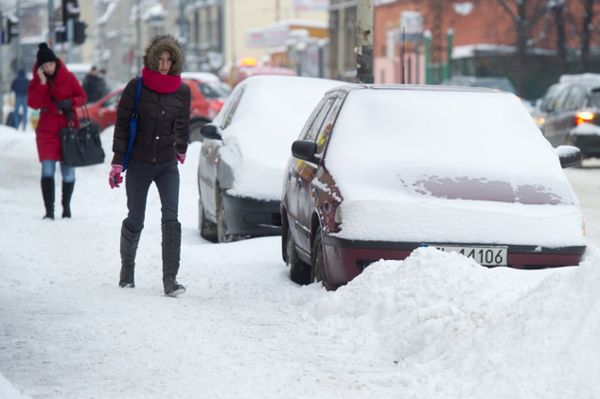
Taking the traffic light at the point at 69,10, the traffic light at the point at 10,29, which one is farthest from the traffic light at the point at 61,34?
the traffic light at the point at 10,29

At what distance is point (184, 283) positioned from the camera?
985 cm

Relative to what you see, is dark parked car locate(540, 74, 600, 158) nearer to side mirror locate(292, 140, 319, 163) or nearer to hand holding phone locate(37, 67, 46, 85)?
hand holding phone locate(37, 67, 46, 85)

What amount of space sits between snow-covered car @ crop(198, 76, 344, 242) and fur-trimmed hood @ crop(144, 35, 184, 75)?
103 inches

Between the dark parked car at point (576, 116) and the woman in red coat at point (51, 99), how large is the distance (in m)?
12.5

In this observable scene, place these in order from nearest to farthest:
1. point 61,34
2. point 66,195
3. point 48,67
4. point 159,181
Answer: point 159,181 → point 48,67 → point 66,195 → point 61,34

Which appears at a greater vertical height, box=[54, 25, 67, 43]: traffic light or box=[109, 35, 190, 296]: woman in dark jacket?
box=[54, 25, 67, 43]: traffic light

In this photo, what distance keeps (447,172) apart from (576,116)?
55.8 ft

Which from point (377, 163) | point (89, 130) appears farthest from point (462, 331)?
point (89, 130)

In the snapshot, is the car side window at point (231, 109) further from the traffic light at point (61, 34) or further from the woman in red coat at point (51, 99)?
the traffic light at point (61, 34)

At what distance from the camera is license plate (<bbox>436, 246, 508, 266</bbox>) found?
26.7 ft

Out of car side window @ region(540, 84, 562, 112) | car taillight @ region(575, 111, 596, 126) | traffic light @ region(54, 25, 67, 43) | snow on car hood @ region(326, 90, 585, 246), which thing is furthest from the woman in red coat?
traffic light @ region(54, 25, 67, 43)

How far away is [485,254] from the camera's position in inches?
322

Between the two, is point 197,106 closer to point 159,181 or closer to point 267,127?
point 267,127

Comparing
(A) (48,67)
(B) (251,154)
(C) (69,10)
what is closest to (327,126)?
(B) (251,154)
